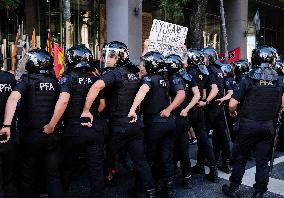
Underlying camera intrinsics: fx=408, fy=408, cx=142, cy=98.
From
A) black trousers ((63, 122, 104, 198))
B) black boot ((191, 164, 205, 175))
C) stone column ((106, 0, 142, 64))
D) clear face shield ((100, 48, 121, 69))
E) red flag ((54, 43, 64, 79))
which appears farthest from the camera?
stone column ((106, 0, 142, 64))

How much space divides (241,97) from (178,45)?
11.8 feet

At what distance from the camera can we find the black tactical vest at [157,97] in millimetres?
5367

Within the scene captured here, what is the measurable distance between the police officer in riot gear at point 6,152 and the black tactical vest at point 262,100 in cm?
290

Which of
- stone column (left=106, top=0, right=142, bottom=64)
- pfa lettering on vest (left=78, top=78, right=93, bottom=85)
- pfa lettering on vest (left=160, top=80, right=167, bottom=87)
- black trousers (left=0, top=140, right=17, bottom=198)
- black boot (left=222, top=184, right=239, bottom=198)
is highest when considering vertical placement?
stone column (left=106, top=0, right=142, bottom=64)

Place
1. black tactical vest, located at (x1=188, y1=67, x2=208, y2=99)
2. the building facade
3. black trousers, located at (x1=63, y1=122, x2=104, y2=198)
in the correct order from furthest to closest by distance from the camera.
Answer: the building facade → black tactical vest, located at (x1=188, y1=67, x2=208, y2=99) → black trousers, located at (x1=63, y1=122, x2=104, y2=198)

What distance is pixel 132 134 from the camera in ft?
16.6

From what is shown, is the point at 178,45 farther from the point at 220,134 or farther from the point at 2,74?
the point at 2,74

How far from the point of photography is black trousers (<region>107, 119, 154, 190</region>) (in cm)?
502

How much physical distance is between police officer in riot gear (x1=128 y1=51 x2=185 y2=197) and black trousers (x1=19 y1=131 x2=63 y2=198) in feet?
4.42

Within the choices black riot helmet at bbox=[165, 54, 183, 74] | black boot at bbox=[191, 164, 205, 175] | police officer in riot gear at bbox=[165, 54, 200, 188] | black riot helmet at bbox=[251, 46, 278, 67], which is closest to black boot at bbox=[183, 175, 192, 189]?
police officer in riot gear at bbox=[165, 54, 200, 188]

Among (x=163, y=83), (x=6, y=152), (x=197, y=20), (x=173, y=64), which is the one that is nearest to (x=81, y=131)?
(x=6, y=152)

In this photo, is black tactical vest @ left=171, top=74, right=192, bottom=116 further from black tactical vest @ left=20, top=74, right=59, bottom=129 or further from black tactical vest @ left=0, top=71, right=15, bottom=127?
black tactical vest @ left=0, top=71, right=15, bottom=127

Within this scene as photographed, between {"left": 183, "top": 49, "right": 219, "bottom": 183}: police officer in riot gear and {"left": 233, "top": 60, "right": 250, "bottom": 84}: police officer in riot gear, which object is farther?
{"left": 233, "top": 60, "right": 250, "bottom": 84}: police officer in riot gear

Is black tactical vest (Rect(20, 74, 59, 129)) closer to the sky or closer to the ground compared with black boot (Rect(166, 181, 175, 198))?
closer to the sky
